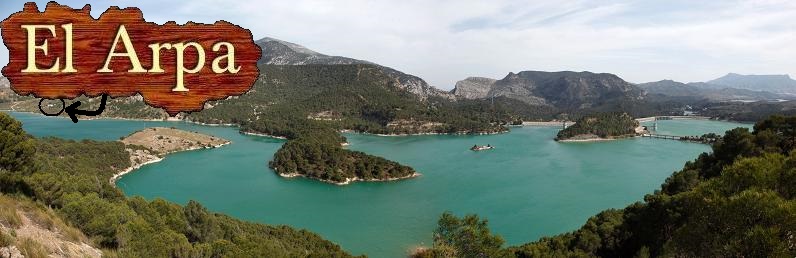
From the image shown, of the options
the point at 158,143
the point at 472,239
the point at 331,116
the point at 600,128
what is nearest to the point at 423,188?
the point at 472,239

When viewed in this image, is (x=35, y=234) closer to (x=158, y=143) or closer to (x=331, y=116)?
(x=158, y=143)

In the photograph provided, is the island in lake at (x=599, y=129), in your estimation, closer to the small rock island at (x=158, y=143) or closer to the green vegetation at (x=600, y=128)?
the green vegetation at (x=600, y=128)

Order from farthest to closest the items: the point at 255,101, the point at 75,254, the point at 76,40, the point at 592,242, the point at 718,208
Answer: the point at 255,101 < the point at 592,242 < the point at 718,208 < the point at 75,254 < the point at 76,40

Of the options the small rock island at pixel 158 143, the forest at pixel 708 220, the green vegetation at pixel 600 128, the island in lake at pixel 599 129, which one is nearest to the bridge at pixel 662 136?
the island in lake at pixel 599 129

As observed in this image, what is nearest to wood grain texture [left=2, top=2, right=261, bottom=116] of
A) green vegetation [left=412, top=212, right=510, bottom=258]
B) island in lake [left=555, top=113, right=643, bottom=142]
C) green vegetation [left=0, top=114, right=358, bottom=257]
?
green vegetation [left=0, top=114, right=358, bottom=257]

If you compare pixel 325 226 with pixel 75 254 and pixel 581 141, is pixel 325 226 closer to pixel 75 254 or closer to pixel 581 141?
pixel 75 254

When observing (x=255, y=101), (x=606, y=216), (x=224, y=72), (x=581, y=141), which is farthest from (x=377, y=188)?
(x=255, y=101)
